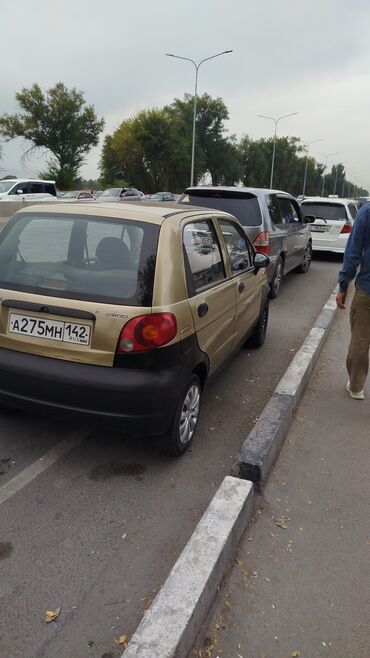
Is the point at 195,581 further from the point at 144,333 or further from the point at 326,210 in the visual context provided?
the point at 326,210

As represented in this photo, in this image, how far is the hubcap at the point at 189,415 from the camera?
3383 mm

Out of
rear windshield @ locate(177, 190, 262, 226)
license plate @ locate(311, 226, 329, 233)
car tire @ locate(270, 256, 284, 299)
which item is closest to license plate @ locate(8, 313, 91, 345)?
rear windshield @ locate(177, 190, 262, 226)

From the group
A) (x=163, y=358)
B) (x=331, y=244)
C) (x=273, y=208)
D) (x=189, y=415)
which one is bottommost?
(x=189, y=415)

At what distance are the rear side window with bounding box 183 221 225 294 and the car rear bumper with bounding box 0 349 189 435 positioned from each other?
28.1 inches

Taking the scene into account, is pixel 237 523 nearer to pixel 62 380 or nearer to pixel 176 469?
pixel 176 469

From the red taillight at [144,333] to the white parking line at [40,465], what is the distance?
38.7 inches

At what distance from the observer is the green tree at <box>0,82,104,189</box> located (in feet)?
156

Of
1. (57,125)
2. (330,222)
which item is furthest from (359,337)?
(57,125)

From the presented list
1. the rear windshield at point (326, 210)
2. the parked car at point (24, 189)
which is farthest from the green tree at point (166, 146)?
the rear windshield at point (326, 210)

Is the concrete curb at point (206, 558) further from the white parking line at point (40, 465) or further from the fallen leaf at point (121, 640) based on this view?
the white parking line at point (40, 465)

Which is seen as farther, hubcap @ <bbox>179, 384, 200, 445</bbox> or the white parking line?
hubcap @ <bbox>179, 384, 200, 445</bbox>

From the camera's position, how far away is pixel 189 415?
349 centimetres

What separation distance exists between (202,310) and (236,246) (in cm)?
146

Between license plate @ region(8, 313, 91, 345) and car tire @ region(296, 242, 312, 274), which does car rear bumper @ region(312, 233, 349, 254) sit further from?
license plate @ region(8, 313, 91, 345)
